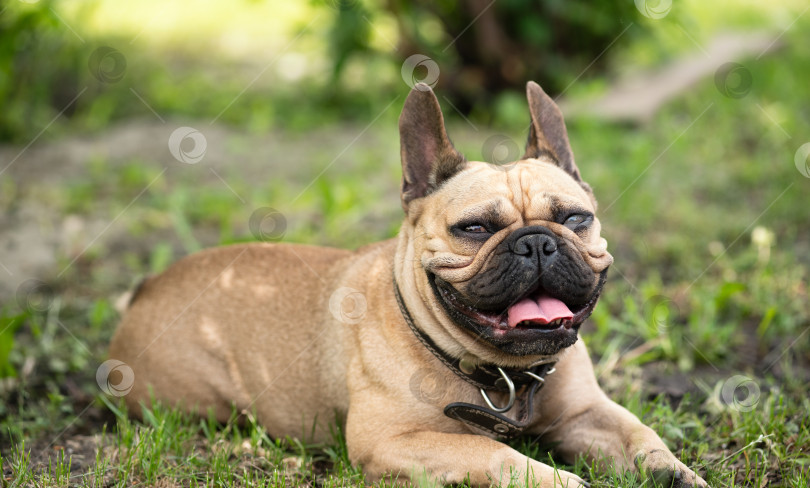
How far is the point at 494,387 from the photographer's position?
363cm

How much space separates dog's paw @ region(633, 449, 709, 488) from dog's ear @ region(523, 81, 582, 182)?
142 cm

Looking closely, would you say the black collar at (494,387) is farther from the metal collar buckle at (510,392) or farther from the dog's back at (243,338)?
the dog's back at (243,338)

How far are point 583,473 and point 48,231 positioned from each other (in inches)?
195

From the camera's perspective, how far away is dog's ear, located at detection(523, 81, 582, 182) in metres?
4.06

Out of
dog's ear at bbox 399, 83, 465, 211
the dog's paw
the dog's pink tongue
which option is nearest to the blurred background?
the dog's paw

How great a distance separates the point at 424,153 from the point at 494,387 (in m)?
1.14

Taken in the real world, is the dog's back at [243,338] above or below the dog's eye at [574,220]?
below

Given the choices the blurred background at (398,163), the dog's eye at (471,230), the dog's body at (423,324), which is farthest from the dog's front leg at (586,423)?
the dog's eye at (471,230)

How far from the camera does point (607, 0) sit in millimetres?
9102

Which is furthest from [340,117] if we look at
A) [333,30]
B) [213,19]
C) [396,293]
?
[396,293]

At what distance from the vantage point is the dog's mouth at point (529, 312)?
327 cm

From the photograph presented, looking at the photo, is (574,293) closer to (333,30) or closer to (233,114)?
(333,30)

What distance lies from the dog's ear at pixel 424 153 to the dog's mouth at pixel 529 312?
573 millimetres

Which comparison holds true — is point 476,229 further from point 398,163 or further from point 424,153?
point 398,163
